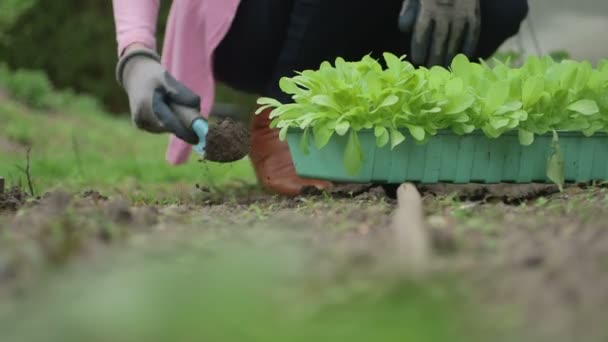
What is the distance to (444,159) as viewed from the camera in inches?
81.3

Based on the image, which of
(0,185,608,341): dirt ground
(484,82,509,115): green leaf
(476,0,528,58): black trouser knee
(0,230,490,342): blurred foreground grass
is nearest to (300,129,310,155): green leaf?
(0,185,608,341): dirt ground

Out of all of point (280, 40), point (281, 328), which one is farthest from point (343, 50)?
point (281, 328)

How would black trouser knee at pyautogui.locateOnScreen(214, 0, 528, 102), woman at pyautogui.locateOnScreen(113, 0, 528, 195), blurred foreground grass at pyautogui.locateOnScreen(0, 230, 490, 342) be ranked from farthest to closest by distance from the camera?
1. black trouser knee at pyautogui.locateOnScreen(214, 0, 528, 102)
2. woman at pyautogui.locateOnScreen(113, 0, 528, 195)
3. blurred foreground grass at pyautogui.locateOnScreen(0, 230, 490, 342)

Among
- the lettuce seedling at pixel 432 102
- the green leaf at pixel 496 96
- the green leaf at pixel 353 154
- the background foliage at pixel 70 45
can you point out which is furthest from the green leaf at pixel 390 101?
the background foliage at pixel 70 45

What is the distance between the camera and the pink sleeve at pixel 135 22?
7.61 feet

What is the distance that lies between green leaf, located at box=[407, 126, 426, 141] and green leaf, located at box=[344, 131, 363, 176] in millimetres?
120

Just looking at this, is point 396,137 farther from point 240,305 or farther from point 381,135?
point 240,305

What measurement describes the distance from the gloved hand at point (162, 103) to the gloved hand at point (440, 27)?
57 cm

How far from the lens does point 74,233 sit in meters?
1.12

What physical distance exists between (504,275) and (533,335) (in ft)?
0.41

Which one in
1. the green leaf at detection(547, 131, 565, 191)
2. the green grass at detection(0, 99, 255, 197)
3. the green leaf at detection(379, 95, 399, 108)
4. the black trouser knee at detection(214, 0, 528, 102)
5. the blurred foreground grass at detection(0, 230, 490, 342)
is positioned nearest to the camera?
the blurred foreground grass at detection(0, 230, 490, 342)

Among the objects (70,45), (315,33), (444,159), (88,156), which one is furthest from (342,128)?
(70,45)

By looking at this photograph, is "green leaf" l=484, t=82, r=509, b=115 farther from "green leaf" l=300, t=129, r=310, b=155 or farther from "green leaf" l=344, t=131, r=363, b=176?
"green leaf" l=300, t=129, r=310, b=155

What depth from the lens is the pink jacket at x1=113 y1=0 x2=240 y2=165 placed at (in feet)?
8.38
